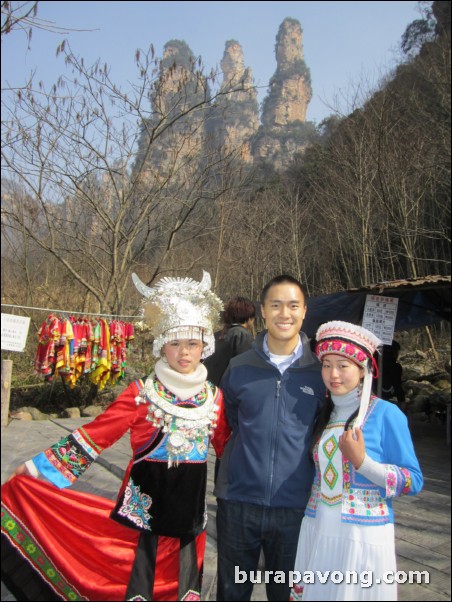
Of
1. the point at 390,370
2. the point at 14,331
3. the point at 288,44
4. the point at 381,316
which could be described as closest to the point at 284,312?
the point at 14,331

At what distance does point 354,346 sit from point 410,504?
334cm

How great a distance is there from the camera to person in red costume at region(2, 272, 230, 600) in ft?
7.64

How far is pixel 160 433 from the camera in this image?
93.7 inches

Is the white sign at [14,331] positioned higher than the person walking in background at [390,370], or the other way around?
the white sign at [14,331]

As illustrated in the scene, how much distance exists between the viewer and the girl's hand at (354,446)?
1882mm

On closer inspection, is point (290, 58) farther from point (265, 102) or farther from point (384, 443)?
point (384, 443)

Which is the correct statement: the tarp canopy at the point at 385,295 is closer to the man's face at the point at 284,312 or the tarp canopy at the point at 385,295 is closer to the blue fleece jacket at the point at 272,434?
the man's face at the point at 284,312

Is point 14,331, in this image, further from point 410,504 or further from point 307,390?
point 410,504

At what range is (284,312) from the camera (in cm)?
226

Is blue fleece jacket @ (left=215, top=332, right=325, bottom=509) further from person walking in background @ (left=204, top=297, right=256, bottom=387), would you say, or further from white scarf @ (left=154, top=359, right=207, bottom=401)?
person walking in background @ (left=204, top=297, right=256, bottom=387)

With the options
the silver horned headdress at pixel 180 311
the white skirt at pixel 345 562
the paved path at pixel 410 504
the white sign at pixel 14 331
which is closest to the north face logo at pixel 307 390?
the white skirt at pixel 345 562

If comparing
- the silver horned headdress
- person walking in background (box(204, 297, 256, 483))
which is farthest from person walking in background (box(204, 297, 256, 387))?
the silver horned headdress

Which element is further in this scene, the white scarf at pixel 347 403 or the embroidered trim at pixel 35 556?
the embroidered trim at pixel 35 556

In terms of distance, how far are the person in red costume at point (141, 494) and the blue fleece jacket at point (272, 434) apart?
0.79 ft
